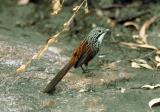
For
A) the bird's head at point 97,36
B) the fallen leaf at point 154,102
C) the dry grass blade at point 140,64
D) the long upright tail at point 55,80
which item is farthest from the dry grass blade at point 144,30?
the fallen leaf at point 154,102

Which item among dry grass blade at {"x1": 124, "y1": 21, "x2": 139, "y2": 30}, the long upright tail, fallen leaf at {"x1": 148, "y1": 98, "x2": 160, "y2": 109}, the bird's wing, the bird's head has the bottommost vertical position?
fallen leaf at {"x1": 148, "y1": 98, "x2": 160, "y2": 109}

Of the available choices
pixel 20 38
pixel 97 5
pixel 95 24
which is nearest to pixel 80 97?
pixel 20 38

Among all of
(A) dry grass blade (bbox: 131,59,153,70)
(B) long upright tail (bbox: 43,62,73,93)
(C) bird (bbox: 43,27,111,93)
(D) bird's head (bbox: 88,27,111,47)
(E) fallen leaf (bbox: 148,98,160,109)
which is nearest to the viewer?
(E) fallen leaf (bbox: 148,98,160,109)

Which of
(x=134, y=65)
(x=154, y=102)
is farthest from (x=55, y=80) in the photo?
(x=134, y=65)

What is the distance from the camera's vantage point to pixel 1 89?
6.87 m

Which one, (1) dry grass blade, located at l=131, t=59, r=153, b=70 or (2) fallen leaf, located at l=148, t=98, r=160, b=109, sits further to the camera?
(1) dry grass blade, located at l=131, t=59, r=153, b=70

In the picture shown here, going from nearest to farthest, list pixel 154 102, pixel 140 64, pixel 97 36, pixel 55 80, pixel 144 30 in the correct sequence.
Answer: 1. pixel 154 102
2. pixel 55 80
3. pixel 97 36
4. pixel 140 64
5. pixel 144 30

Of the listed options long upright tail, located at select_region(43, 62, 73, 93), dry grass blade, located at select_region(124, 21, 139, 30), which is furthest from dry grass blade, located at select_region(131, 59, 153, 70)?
dry grass blade, located at select_region(124, 21, 139, 30)

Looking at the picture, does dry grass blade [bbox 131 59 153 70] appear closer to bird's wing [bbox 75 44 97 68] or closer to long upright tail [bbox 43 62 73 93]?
bird's wing [bbox 75 44 97 68]

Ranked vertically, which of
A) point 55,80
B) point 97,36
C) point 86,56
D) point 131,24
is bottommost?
point 55,80

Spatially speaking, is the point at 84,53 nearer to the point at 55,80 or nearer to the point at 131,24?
the point at 55,80

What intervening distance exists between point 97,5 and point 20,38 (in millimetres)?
2266

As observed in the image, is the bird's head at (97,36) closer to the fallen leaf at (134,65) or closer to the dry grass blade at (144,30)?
the fallen leaf at (134,65)

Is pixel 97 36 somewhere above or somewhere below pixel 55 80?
above
